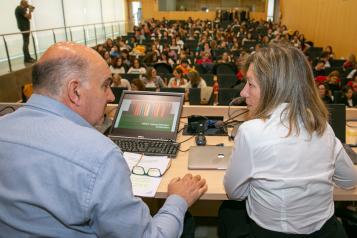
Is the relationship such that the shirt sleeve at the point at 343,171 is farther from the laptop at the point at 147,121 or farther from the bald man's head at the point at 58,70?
the bald man's head at the point at 58,70

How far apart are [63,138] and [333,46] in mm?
11358

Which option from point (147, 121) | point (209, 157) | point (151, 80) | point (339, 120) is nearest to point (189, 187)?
point (209, 157)

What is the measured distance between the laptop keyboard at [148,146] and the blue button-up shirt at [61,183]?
2.66 feet

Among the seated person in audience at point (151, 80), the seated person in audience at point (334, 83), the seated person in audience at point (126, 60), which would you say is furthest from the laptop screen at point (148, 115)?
the seated person in audience at point (126, 60)

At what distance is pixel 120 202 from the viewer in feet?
2.76

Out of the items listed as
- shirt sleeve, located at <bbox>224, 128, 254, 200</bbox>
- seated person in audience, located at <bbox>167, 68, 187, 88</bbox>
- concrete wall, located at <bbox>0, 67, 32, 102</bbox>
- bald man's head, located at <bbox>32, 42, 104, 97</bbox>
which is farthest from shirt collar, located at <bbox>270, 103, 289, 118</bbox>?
concrete wall, located at <bbox>0, 67, 32, 102</bbox>

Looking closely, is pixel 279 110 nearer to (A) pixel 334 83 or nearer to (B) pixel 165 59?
(A) pixel 334 83

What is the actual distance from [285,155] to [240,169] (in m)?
0.18

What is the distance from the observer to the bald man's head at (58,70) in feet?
3.08

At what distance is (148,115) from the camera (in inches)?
77.1

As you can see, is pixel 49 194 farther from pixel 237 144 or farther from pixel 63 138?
pixel 237 144

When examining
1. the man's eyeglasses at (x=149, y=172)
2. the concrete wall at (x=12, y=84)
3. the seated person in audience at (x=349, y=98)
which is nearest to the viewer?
the man's eyeglasses at (x=149, y=172)

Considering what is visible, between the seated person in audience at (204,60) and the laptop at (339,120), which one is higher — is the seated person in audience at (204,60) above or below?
below

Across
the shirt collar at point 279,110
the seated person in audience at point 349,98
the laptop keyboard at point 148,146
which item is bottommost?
the seated person in audience at point 349,98
